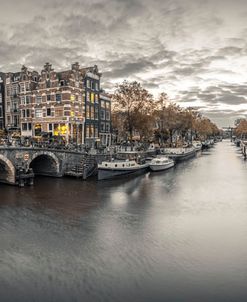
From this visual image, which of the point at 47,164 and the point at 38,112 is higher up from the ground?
the point at 38,112

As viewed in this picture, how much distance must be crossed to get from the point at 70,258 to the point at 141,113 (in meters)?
46.4

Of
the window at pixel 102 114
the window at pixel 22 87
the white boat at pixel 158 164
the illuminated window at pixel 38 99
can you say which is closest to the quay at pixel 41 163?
the white boat at pixel 158 164

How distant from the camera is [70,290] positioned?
44.4ft

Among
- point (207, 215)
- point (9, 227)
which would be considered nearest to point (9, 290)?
point (9, 227)

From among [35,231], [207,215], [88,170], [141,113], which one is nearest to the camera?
[35,231]

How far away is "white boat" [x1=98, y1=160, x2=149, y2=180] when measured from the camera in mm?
42653

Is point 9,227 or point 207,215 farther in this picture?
point 207,215

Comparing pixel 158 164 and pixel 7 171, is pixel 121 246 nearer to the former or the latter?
pixel 7 171

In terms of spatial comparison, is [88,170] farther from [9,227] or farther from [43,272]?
[43,272]

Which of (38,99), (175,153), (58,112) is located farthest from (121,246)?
(175,153)

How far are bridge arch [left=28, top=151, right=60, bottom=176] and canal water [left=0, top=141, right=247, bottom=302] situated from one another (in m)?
9.83

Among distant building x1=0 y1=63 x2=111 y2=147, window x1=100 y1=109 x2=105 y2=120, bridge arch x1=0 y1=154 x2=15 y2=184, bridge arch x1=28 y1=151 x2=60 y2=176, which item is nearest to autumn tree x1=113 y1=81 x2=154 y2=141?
distant building x1=0 y1=63 x2=111 y2=147

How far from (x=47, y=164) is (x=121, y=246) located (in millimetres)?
29936

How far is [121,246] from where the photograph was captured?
726 inches
